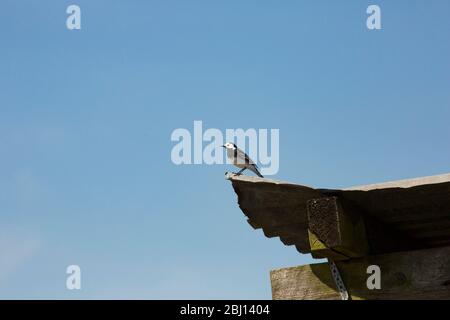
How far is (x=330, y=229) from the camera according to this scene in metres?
4.95

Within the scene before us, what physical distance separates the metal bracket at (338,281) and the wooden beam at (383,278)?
29 mm

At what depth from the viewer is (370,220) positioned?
5.47 m

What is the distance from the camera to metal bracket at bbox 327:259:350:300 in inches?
206

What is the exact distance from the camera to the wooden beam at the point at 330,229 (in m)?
4.93

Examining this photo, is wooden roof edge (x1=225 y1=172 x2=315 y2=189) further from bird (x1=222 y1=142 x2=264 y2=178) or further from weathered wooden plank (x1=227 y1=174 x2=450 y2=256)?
bird (x1=222 y1=142 x2=264 y2=178)

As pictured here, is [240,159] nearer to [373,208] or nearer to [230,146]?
[230,146]

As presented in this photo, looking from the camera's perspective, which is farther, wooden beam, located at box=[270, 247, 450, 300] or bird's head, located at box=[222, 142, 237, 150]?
bird's head, located at box=[222, 142, 237, 150]

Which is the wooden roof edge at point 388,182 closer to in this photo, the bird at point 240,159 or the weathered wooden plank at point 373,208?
the weathered wooden plank at point 373,208

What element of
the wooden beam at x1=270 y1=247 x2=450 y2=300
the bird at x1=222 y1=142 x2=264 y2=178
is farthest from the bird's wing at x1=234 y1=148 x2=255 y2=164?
the wooden beam at x1=270 y1=247 x2=450 y2=300

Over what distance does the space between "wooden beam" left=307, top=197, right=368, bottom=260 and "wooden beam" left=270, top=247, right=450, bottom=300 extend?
0.21 metres

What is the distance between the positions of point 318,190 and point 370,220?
70 centimetres
